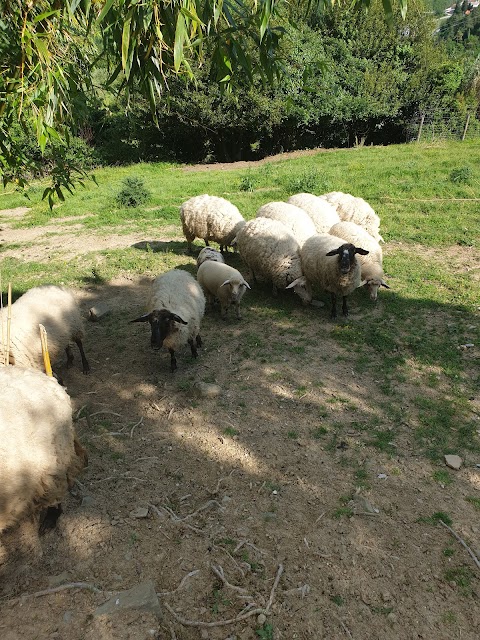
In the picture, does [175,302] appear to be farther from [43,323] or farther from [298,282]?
[298,282]

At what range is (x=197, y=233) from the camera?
10.2 meters

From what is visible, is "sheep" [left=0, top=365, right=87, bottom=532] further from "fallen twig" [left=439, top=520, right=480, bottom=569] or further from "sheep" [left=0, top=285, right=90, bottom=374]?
"fallen twig" [left=439, top=520, right=480, bottom=569]

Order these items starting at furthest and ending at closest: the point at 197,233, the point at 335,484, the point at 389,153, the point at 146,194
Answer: the point at 389,153 < the point at 146,194 < the point at 197,233 < the point at 335,484

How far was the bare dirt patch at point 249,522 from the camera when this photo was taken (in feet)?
9.68

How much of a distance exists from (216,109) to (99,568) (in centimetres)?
2496

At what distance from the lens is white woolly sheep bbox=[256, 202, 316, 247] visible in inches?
345

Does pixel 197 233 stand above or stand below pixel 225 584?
above

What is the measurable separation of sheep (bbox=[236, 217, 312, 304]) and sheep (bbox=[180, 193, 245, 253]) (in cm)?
126

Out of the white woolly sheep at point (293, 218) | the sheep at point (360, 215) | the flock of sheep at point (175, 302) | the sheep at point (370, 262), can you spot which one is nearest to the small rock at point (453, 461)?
the flock of sheep at point (175, 302)

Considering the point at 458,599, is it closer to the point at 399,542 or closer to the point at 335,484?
the point at 399,542

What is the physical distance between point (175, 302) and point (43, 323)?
68.6 inches

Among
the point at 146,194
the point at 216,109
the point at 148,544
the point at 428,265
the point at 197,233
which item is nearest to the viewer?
the point at 148,544

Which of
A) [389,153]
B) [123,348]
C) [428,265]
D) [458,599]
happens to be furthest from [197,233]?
[389,153]

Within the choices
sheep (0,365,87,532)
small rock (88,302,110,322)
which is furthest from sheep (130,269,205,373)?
sheep (0,365,87,532)
